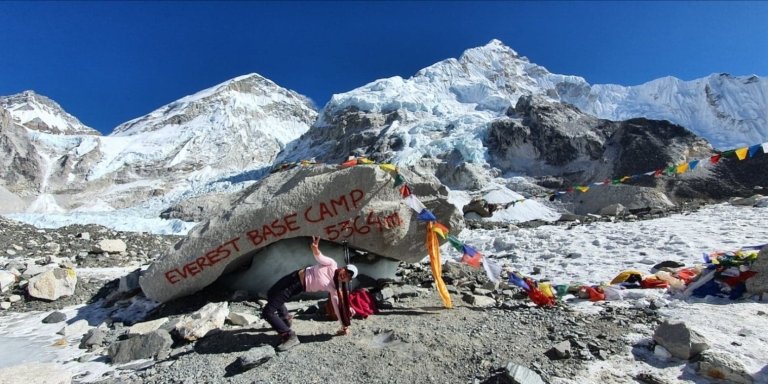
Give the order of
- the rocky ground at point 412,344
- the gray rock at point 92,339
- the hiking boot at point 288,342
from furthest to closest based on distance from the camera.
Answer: the gray rock at point 92,339 < the hiking boot at point 288,342 < the rocky ground at point 412,344

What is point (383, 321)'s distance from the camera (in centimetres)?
570

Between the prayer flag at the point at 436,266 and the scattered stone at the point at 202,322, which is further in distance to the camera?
the prayer flag at the point at 436,266

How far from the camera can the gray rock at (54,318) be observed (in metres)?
7.10

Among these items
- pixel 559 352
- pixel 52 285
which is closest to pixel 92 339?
pixel 52 285

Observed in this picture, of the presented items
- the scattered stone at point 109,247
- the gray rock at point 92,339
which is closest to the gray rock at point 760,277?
the gray rock at point 92,339

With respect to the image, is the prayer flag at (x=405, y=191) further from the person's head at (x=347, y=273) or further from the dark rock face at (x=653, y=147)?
the dark rock face at (x=653, y=147)

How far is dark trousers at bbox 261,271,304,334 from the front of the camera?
4.99 metres

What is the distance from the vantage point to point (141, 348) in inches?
207

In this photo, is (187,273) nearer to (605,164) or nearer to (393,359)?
(393,359)

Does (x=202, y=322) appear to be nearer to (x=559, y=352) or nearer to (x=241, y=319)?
(x=241, y=319)

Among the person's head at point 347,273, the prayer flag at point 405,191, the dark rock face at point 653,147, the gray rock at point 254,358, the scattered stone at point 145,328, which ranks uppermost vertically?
the dark rock face at point 653,147

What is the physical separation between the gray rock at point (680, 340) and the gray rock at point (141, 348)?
5249 millimetres

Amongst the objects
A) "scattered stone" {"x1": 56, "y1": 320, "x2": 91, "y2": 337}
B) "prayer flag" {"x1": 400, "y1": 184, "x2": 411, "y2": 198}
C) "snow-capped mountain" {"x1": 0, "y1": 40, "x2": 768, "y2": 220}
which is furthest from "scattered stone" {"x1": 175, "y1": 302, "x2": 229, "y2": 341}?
"snow-capped mountain" {"x1": 0, "y1": 40, "x2": 768, "y2": 220}

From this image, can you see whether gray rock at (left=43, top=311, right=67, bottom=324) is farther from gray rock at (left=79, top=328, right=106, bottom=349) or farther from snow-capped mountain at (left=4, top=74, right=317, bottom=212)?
snow-capped mountain at (left=4, top=74, right=317, bottom=212)
